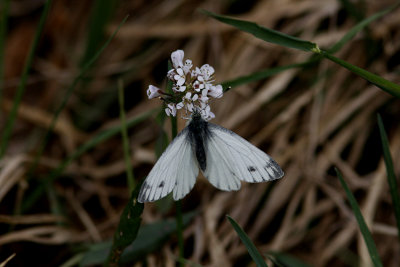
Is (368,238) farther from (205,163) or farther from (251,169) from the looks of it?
(205,163)

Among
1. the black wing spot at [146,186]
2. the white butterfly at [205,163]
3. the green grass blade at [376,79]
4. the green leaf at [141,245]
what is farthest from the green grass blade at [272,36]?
the green leaf at [141,245]

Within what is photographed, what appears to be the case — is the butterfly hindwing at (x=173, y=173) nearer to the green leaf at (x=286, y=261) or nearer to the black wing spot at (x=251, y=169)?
the black wing spot at (x=251, y=169)

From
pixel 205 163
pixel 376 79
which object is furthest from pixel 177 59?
pixel 376 79

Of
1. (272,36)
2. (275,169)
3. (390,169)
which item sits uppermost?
(272,36)

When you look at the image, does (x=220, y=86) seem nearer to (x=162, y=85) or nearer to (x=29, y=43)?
(x=162, y=85)

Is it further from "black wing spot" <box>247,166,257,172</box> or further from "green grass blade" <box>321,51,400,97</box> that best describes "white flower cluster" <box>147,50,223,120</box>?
"green grass blade" <box>321,51,400,97</box>

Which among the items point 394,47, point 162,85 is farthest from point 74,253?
point 394,47
